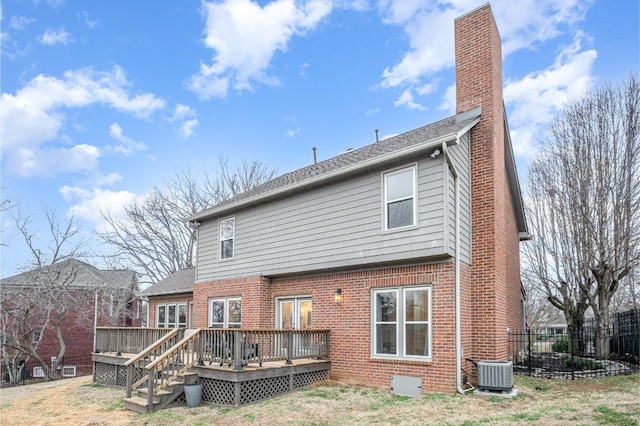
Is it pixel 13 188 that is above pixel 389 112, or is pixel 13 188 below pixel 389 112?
below

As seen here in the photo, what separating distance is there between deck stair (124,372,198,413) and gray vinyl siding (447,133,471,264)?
20.0ft

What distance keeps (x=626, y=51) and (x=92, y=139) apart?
22.4 meters

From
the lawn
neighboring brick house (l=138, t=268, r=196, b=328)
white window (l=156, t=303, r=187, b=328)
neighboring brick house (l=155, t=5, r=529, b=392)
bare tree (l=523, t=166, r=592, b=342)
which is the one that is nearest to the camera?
the lawn

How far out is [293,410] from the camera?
835 cm

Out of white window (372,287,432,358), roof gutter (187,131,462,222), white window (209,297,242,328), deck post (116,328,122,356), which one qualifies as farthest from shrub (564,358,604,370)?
deck post (116,328,122,356)

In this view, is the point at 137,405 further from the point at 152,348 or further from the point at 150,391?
the point at 152,348

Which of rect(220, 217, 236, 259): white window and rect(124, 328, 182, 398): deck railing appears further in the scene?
rect(220, 217, 236, 259): white window

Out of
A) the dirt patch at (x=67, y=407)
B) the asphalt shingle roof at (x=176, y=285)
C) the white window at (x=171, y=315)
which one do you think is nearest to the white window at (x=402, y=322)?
the dirt patch at (x=67, y=407)

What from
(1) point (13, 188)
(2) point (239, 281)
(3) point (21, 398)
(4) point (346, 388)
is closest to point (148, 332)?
(2) point (239, 281)

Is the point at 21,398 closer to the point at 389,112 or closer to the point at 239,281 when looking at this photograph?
the point at 239,281

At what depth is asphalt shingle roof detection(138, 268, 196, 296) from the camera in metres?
17.2

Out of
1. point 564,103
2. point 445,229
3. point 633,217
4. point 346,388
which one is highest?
point 564,103

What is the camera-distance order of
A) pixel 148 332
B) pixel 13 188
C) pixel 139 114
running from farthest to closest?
pixel 139 114 < pixel 13 188 < pixel 148 332

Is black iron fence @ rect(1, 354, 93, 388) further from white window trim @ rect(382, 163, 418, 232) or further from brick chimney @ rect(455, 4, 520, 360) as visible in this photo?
brick chimney @ rect(455, 4, 520, 360)
